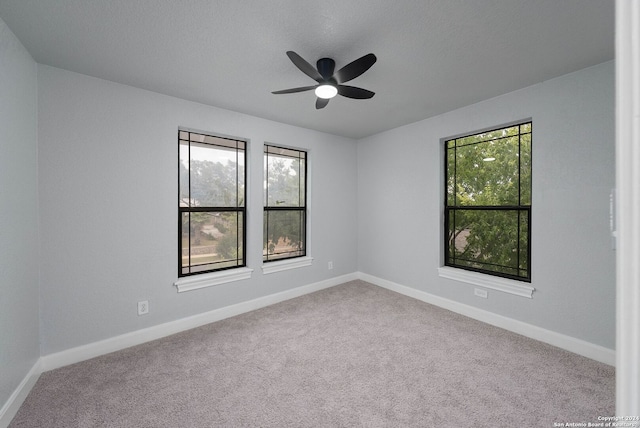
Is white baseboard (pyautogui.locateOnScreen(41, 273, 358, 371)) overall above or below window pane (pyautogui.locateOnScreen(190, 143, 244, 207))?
below

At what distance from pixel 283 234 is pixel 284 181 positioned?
79 cm

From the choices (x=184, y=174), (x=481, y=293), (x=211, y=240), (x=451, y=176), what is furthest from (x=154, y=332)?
(x=451, y=176)

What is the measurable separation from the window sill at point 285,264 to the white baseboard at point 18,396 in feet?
7.19

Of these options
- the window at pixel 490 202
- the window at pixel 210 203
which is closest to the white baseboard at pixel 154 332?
the window at pixel 210 203

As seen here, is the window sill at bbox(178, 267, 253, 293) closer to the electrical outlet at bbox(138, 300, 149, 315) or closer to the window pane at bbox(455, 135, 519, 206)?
the electrical outlet at bbox(138, 300, 149, 315)

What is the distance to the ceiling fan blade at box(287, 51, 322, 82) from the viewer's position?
1.87 meters

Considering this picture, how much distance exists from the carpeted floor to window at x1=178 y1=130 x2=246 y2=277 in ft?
2.70

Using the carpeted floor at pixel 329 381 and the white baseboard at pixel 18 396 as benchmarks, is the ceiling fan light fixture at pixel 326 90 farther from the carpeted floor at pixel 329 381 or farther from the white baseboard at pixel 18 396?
the white baseboard at pixel 18 396

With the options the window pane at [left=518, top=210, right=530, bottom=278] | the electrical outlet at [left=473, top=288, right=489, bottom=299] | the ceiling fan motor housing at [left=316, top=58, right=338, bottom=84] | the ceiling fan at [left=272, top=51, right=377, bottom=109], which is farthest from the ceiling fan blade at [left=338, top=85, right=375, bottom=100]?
the electrical outlet at [left=473, top=288, right=489, bottom=299]

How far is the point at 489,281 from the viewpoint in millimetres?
3154

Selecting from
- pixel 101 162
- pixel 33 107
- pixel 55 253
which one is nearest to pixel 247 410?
pixel 55 253

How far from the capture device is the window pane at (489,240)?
309cm

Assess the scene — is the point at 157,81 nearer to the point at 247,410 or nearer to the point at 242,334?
the point at 242,334

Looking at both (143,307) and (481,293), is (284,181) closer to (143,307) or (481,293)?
(143,307)
